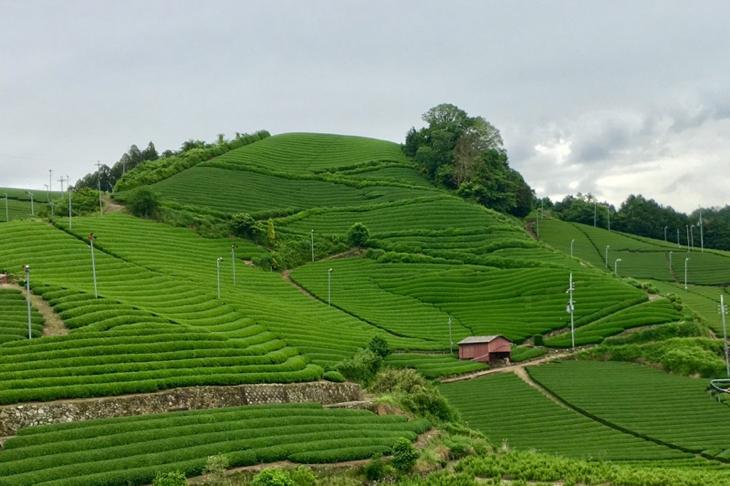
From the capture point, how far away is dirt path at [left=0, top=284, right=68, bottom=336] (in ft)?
148

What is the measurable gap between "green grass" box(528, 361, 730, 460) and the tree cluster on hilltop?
60.2 metres

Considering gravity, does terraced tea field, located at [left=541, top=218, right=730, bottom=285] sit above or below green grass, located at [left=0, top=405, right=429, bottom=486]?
above

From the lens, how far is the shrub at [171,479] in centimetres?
2841

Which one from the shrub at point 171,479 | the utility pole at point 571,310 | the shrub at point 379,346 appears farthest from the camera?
the utility pole at point 571,310

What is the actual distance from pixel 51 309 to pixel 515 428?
87.3 feet

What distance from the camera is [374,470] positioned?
116ft

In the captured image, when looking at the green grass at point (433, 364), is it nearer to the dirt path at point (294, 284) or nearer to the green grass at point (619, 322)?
the green grass at point (619, 322)

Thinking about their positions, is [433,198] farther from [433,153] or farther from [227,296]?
[227,296]

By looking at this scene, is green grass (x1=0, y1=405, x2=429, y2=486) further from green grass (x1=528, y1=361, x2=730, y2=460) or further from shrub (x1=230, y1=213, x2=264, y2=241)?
shrub (x1=230, y1=213, x2=264, y2=241)

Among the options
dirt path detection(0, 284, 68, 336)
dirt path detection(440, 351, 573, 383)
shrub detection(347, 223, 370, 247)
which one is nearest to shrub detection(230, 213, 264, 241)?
shrub detection(347, 223, 370, 247)

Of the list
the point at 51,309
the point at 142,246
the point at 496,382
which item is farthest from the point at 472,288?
the point at 51,309

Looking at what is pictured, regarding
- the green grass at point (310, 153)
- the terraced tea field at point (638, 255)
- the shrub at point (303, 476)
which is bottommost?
the shrub at point (303, 476)

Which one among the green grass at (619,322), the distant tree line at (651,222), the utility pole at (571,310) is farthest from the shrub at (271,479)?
the distant tree line at (651,222)

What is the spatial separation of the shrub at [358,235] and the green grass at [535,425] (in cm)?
Result: 4002
